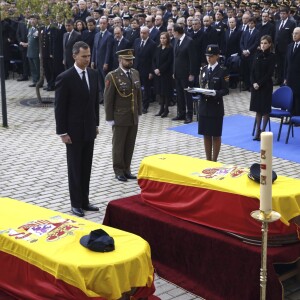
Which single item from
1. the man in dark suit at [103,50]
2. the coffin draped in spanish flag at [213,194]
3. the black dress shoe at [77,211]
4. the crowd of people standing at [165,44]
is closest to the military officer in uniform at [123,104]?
the black dress shoe at [77,211]

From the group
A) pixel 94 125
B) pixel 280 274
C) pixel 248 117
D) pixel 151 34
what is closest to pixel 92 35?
pixel 151 34

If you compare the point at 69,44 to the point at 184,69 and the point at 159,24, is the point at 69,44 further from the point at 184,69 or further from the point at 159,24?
the point at 184,69

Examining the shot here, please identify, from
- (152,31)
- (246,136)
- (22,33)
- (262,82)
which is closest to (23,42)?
(22,33)

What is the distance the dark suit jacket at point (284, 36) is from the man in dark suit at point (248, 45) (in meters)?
0.63

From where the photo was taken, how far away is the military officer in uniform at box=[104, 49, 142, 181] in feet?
26.9

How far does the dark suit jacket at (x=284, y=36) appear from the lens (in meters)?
15.5

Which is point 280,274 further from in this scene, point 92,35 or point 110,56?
point 92,35

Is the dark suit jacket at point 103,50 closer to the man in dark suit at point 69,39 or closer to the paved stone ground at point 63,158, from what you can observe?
the man in dark suit at point 69,39

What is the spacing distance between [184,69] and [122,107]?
4.48 meters

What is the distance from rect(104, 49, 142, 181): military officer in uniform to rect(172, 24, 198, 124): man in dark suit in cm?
411

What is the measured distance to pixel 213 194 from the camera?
217 inches

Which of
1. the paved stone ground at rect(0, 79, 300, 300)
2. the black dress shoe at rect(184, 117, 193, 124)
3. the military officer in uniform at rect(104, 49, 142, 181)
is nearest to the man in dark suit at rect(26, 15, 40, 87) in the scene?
the paved stone ground at rect(0, 79, 300, 300)

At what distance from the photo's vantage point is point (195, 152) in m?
10.2

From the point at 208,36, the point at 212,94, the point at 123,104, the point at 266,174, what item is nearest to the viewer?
the point at 266,174
